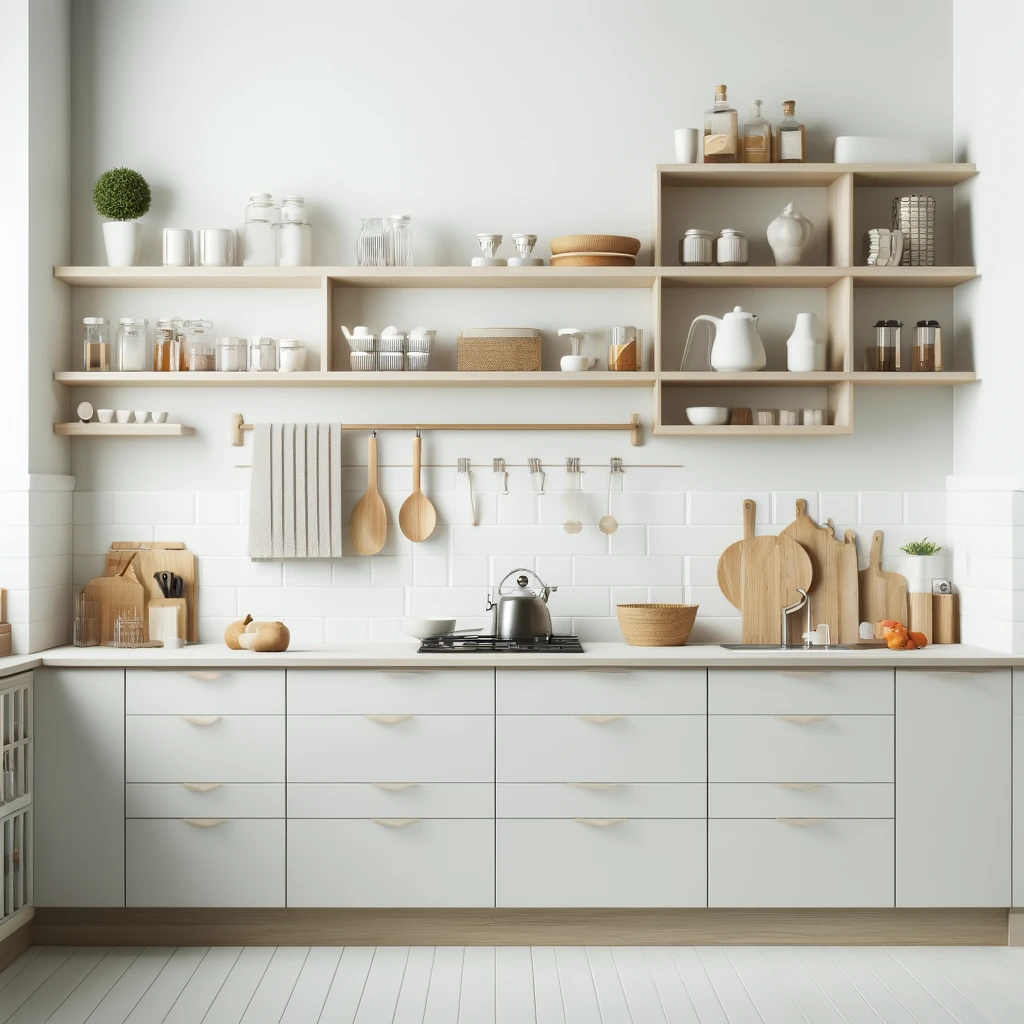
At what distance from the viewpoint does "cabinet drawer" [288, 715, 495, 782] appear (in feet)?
10.9

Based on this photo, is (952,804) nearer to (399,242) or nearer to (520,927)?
(520,927)

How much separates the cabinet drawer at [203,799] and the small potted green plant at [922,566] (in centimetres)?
230

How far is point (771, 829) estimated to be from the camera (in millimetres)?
3328

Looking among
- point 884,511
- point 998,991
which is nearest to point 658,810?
point 998,991

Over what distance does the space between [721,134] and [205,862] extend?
301cm

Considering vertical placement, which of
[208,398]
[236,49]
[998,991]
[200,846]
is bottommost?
[998,991]

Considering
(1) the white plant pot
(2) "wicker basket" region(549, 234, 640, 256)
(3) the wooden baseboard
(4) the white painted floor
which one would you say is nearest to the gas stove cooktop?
(3) the wooden baseboard

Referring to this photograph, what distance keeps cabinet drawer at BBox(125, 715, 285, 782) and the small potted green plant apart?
2.25 metres

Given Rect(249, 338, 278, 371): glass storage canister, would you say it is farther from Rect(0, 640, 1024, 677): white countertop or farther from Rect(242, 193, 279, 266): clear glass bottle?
Rect(0, 640, 1024, 677): white countertop

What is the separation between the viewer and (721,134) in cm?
373

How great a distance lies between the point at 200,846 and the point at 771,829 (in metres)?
1.81

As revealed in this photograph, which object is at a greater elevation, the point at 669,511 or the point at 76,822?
the point at 669,511

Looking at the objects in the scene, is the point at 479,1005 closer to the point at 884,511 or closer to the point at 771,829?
the point at 771,829

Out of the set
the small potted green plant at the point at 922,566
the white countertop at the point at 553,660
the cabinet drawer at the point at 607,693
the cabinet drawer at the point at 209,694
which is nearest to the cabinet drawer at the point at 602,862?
the cabinet drawer at the point at 607,693
